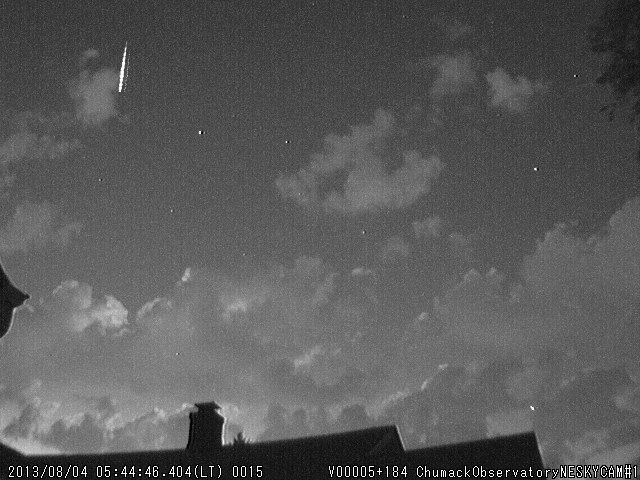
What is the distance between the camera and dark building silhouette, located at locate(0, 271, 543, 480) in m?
18.4

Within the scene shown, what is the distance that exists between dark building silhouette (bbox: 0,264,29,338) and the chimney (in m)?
8.18

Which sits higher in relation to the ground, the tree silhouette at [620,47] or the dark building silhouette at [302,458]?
the tree silhouette at [620,47]

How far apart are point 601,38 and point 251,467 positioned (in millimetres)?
17666

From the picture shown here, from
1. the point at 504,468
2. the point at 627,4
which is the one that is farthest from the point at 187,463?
the point at 627,4

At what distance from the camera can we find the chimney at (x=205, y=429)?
21.2 metres

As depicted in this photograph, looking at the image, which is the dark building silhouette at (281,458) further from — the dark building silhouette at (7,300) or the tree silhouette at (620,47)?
the tree silhouette at (620,47)

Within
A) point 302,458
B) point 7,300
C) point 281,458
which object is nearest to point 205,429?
point 281,458

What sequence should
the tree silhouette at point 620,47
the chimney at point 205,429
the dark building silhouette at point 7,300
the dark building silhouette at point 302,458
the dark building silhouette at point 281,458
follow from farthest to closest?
1. the chimney at point 205,429
2. the dark building silhouette at point 302,458
3. the dark building silhouette at point 281,458
4. the dark building silhouette at point 7,300
5. the tree silhouette at point 620,47

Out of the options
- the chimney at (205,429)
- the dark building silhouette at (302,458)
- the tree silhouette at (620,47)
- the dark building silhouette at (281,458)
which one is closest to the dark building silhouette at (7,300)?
the dark building silhouette at (281,458)

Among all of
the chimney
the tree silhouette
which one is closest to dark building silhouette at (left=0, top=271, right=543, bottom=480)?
the chimney

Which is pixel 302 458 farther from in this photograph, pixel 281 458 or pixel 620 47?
pixel 620 47

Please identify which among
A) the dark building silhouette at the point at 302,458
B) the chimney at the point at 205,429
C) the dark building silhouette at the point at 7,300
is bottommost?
the dark building silhouette at the point at 302,458

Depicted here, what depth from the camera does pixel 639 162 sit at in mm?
11219

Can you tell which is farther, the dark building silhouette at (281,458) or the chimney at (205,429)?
the chimney at (205,429)
